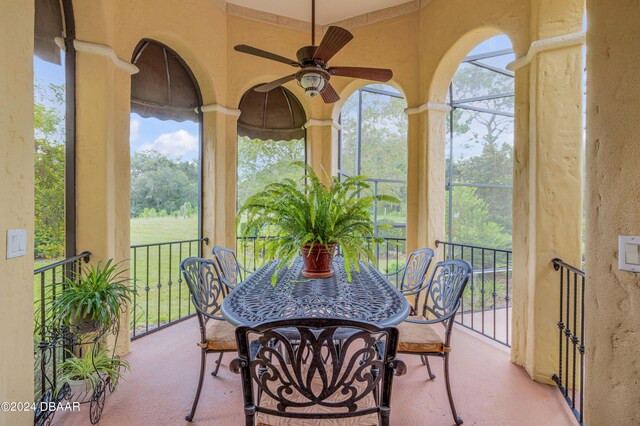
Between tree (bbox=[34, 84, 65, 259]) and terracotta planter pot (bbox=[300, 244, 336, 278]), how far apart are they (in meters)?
1.78

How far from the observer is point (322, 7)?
3439 mm

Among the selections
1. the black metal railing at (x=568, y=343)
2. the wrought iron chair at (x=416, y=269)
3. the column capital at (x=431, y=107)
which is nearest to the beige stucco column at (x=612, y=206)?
the black metal railing at (x=568, y=343)

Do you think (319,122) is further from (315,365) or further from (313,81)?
(315,365)

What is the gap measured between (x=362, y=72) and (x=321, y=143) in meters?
1.62

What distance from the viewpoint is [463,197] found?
4672 mm

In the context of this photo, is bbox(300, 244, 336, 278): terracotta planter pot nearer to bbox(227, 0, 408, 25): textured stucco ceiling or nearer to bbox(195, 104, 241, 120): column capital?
bbox(195, 104, 241, 120): column capital

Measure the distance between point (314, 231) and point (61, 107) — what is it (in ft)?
6.66

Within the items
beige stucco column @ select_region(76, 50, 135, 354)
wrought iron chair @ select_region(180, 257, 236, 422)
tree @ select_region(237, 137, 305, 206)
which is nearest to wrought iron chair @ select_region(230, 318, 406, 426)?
wrought iron chair @ select_region(180, 257, 236, 422)

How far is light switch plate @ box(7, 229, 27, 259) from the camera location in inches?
49.7

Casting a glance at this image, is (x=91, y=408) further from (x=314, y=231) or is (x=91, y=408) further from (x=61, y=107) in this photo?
(x=61, y=107)

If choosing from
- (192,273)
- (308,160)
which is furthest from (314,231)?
(308,160)

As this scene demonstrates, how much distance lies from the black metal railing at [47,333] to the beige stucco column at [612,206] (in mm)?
2466

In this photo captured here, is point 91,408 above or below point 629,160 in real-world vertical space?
below

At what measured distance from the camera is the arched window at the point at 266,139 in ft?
13.1
